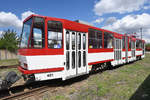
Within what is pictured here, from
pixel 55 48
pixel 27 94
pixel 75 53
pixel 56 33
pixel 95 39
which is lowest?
pixel 27 94

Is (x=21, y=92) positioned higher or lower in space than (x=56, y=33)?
lower

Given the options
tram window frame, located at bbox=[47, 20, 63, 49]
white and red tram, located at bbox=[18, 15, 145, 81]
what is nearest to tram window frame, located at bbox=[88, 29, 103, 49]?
white and red tram, located at bbox=[18, 15, 145, 81]

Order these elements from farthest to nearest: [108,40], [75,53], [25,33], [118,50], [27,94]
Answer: [118,50] → [108,40] → [75,53] → [25,33] → [27,94]

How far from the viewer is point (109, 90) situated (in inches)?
211

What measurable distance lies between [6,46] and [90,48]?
22855 millimetres

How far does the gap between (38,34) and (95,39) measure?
13.3ft

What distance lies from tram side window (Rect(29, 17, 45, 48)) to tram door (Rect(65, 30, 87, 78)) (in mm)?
1235

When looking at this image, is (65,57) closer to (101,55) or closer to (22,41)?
(22,41)

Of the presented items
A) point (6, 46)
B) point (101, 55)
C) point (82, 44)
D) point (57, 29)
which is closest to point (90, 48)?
point (82, 44)

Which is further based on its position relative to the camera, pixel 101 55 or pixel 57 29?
pixel 101 55

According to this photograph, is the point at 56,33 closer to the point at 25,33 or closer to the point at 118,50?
the point at 25,33

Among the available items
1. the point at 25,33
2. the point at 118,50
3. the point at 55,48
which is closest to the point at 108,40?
the point at 118,50

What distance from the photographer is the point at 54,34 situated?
541 cm

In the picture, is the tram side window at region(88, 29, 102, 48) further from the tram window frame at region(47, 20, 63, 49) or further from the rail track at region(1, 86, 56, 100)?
the rail track at region(1, 86, 56, 100)
